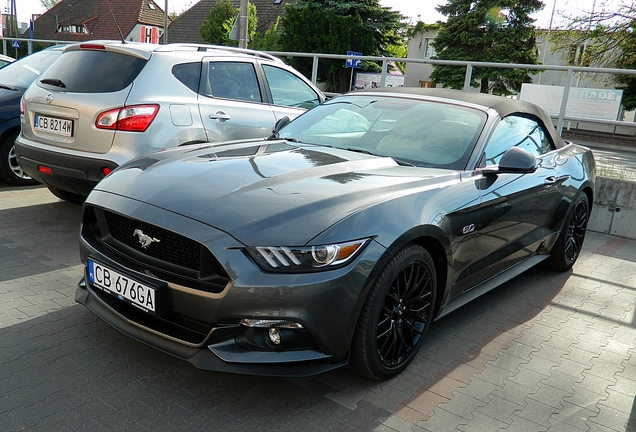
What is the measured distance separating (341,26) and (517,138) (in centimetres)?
3168

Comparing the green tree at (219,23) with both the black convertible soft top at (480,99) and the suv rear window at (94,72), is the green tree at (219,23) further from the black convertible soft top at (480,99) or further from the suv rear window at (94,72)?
the black convertible soft top at (480,99)

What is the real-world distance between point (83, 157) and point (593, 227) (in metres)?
5.96

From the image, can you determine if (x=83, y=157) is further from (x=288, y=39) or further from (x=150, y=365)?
(x=288, y=39)

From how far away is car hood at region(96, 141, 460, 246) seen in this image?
2705 millimetres

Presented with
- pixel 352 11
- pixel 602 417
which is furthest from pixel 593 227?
pixel 352 11

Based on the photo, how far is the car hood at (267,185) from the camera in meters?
2.71

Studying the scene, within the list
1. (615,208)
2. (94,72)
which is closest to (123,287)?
(94,72)

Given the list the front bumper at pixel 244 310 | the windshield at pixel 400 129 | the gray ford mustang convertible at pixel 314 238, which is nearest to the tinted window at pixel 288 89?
the windshield at pixel 400 129

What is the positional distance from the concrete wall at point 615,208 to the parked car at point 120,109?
426cm

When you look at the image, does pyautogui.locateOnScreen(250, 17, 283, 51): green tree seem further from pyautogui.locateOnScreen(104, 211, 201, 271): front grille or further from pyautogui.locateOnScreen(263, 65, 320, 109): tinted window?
pyautogui.locateOnScreen(104, 211, 201, 271): front grille

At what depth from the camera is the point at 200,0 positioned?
185 ft

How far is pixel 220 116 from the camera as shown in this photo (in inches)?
227

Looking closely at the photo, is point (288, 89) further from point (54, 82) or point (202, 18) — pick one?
point (202, 18)

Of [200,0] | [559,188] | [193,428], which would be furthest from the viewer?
[200,0]
